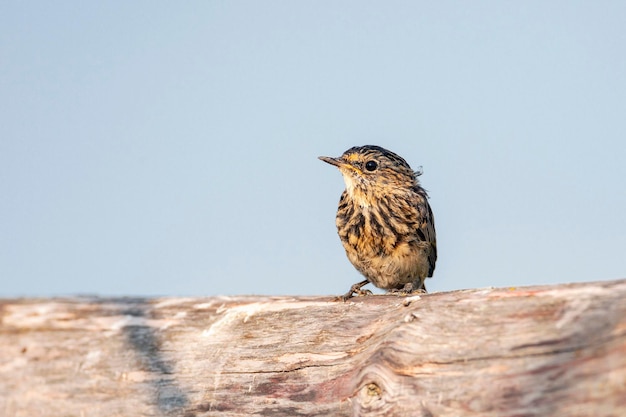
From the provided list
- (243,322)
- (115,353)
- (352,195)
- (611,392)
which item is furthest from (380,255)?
(611,392)

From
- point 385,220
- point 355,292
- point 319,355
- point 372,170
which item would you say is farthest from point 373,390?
point 372,170

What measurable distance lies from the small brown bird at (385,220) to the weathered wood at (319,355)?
2050 millimetres

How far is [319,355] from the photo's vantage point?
14.4ft

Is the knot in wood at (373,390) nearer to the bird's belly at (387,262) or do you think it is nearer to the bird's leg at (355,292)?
the bird's leg at (355,292)

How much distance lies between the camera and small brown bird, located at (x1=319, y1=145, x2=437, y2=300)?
700cm

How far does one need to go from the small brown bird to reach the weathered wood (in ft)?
6.72

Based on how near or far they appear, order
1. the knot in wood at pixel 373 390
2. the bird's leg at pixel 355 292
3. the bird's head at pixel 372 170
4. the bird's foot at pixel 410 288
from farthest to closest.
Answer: the bird's head at pixel 372 170 < the bird's foot at pixel 410 288 < the bird's leg at pixel 355 292 < the knot in wood at pixel 373 390

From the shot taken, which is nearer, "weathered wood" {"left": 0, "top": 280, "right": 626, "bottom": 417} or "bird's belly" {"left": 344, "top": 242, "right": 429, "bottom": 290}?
"weathered wood" {"left": 0, "top": 280, "right": 626, "bottom": 417}

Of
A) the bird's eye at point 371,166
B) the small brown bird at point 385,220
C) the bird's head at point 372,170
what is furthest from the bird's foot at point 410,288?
the bird's eye at point 371,166

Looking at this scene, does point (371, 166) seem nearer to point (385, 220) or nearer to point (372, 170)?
point (372, 170)

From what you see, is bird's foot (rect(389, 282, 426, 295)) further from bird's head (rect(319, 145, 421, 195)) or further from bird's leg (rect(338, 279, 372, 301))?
bird's head (rect(319, 145, 421, 195))

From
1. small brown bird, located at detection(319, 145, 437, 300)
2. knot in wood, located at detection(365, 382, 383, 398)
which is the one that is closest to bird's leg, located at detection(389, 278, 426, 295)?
small brown bird, located at detection(319, 145, 437, 300)

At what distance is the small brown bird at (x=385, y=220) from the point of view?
7004 mm

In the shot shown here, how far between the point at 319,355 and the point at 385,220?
9.42 feet
